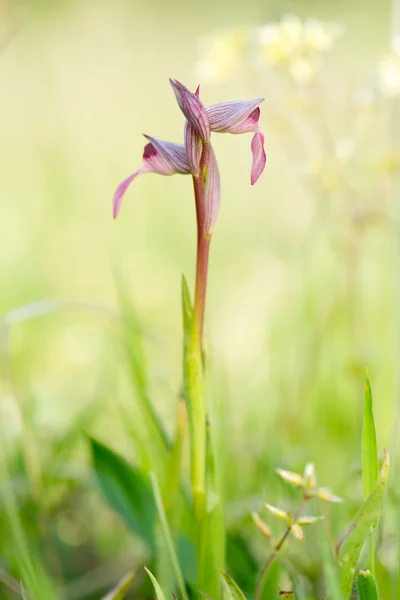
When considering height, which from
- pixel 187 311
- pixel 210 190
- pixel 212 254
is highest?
pixel 210 190

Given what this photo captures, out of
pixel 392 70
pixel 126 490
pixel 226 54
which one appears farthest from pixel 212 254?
pixel 126 490

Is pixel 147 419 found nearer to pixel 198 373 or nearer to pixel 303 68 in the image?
pixel 198 373

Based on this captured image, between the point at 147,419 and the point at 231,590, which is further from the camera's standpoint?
the point at 147,419

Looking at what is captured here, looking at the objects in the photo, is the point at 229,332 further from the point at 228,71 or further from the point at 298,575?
the point at 298,575

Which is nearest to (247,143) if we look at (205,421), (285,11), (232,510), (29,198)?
(29,198)

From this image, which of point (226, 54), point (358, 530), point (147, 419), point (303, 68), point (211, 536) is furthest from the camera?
point (226, 54)
